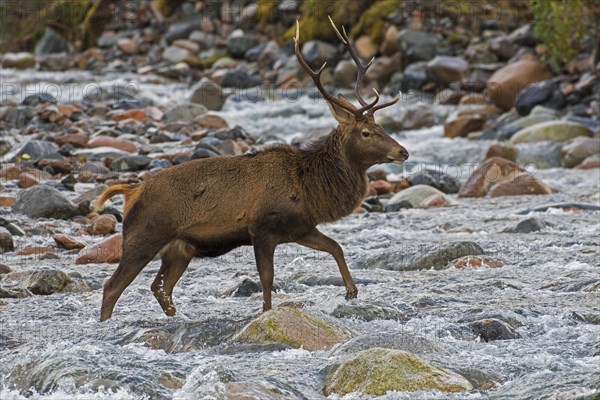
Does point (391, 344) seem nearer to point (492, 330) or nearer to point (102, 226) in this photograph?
point (492, 330)

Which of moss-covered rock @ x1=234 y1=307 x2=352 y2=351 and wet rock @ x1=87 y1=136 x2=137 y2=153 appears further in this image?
wet rock @ x1=87 y1=136 x2=137 y2=153

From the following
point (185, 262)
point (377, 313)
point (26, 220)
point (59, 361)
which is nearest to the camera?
point (59, 361)

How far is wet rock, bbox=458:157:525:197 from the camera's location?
15.5m

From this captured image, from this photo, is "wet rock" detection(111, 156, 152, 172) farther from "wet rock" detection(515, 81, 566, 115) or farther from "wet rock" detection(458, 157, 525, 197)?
"wet rock" detection(515, 81, 566, 115)

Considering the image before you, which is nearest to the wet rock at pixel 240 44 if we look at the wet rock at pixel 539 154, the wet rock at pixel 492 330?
the wet rock at pixel 539 154

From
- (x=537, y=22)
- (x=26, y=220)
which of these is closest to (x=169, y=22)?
(x=537, y=22)

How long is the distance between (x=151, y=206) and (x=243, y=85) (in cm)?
1905

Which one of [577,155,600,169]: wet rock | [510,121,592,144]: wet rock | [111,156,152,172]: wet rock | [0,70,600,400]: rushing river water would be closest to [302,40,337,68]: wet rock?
[510,121,592,144]: wet rock

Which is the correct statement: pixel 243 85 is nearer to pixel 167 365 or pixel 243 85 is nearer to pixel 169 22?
pixel 169 22

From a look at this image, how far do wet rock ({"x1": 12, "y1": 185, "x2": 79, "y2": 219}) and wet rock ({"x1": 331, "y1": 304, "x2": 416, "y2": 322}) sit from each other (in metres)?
5.70

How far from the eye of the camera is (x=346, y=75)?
25.8 meters

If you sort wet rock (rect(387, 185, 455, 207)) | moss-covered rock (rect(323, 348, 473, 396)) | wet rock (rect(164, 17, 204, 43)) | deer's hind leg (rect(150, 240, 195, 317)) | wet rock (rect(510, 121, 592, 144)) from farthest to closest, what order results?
1. wet rock (rect(164, 17, 204, 43))
2. wet rock (rect(510, 121, 592, 144))
3. wet rock (rect(387, 185, 455, 207))
4. deer's hind leg (rect(150, 240, 195, 317))
5. moss-covered rock (rect(323, 348, 473, 396))

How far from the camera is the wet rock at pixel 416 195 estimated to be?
1464 cm

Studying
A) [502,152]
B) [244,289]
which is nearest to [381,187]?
[502,152]
